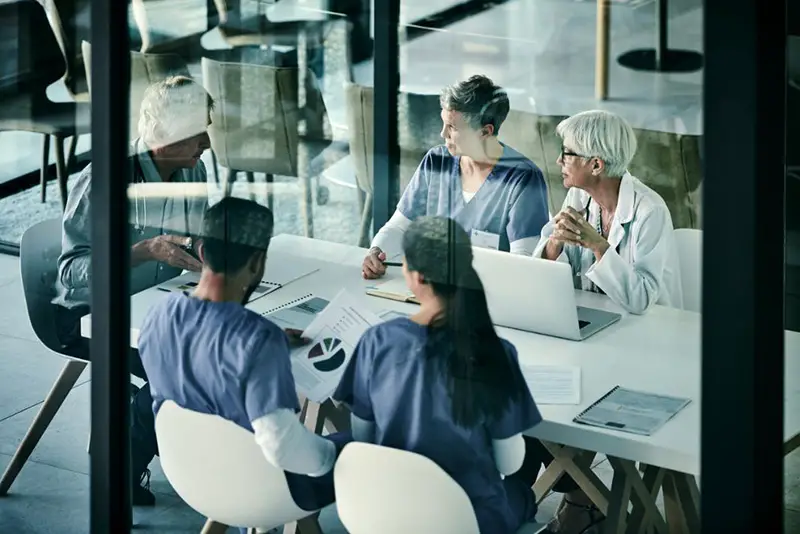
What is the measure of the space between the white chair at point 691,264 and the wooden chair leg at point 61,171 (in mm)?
1665

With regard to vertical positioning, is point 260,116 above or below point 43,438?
above

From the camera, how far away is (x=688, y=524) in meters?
2.43

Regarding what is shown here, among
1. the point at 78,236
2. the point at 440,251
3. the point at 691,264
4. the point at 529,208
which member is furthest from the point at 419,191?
the point at 78,236

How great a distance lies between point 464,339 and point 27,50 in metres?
1.66

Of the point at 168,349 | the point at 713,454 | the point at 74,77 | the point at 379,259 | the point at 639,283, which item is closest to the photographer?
the point at 713,454

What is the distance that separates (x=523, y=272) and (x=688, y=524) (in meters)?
0.54

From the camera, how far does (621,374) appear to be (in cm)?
251

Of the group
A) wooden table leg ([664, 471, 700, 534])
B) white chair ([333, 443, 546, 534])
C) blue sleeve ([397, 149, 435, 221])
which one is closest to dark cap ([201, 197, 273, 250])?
blue sleeve ([397, 149, 435, 221])

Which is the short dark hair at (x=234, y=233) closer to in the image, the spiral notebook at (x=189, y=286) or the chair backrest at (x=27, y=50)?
the spiral notebook at (x=189, y=286)

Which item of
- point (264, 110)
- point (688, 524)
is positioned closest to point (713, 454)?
point (688, 524)

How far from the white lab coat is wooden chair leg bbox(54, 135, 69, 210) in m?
1.38

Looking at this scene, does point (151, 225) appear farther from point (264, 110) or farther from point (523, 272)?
point (523, 272)

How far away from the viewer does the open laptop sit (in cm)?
252

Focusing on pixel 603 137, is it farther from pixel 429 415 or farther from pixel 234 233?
pixel 234 233
